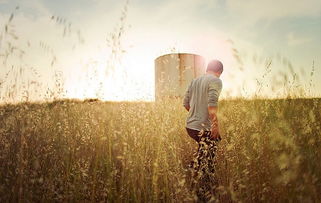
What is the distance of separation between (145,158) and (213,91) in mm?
1132

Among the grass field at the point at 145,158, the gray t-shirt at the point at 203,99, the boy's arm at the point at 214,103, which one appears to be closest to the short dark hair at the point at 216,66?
the gray t-shirt at the point at 203,99

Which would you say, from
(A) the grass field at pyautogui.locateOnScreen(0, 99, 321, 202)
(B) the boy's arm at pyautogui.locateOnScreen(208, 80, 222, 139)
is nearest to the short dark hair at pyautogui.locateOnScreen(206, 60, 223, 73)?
(B) the boy's arm at pyautogui.locateOnScreen(208, 80, 222, 139)

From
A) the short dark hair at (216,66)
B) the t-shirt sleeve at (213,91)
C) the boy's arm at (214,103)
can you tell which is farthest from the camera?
the short dark hair at (216,66)

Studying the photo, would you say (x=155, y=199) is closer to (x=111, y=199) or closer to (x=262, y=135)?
(x=111, y=199)

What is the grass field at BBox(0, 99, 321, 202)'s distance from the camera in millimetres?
2045

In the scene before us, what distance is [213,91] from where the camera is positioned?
3.06 meters

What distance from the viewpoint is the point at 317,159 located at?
2385 millimetres

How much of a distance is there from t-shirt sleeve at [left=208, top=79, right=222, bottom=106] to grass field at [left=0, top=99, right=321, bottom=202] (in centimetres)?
45

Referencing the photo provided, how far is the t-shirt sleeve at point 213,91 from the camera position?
9.93 ft

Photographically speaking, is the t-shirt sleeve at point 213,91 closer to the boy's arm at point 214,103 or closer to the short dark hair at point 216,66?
the boy's arm at point 214,103

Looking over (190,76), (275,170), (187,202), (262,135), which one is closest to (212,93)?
(262,135)

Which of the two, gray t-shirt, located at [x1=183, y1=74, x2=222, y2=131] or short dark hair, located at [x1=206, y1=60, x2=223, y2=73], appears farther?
short dark hair, located at [x1=206, y1=60, x2=223, y2=73]

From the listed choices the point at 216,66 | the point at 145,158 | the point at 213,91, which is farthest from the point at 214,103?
the point at 145,158

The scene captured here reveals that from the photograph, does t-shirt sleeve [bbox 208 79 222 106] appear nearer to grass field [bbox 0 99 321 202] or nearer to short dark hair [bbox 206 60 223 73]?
short dark hair [bbox 206 60 223 73]
